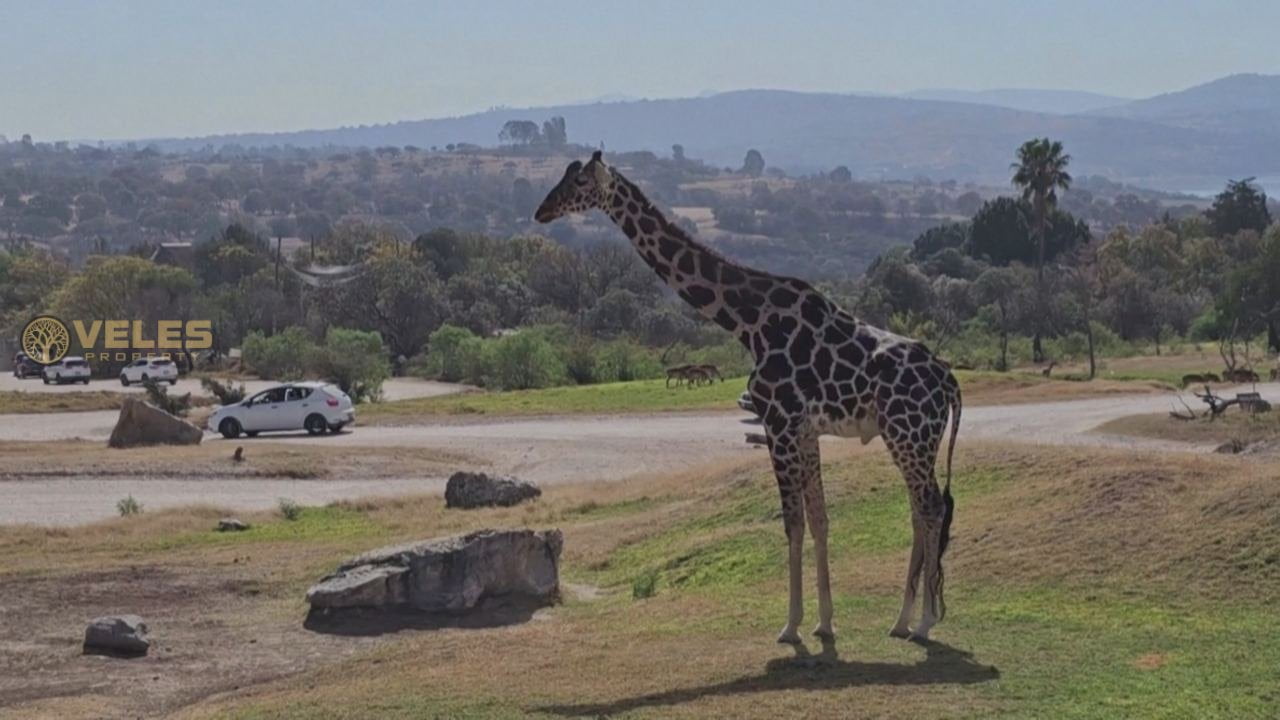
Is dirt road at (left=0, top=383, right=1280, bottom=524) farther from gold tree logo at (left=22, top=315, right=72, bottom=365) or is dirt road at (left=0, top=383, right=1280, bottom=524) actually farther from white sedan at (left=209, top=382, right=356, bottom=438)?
gold tree logo at (left=22, top=315, right=72, bottom=365)

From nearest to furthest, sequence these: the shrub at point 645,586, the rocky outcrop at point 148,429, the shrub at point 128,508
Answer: the shrub at point 645,586 < the shrub at point 128,508 < the rocky outcrop at point 148,429

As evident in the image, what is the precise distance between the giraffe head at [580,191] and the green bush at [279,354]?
65.8 metres

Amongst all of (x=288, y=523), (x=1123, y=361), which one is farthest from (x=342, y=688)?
(x=1123, y=361)

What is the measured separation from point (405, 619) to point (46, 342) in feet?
270

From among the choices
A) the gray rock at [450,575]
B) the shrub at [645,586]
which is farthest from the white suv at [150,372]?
the gray rock at [450,575]

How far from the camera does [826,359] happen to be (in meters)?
16.3

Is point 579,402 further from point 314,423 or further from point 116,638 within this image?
point 116,638

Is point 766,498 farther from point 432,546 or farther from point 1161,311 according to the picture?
point 1161,311

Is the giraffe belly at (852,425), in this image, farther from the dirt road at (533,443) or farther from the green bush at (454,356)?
the green bush at (454,356)

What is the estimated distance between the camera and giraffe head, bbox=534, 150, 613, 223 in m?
17.1

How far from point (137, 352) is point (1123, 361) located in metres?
54.9

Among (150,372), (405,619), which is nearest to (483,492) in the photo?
(405,619)

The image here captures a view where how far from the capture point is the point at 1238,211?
420 feet

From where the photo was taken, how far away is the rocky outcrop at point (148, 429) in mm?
47656
